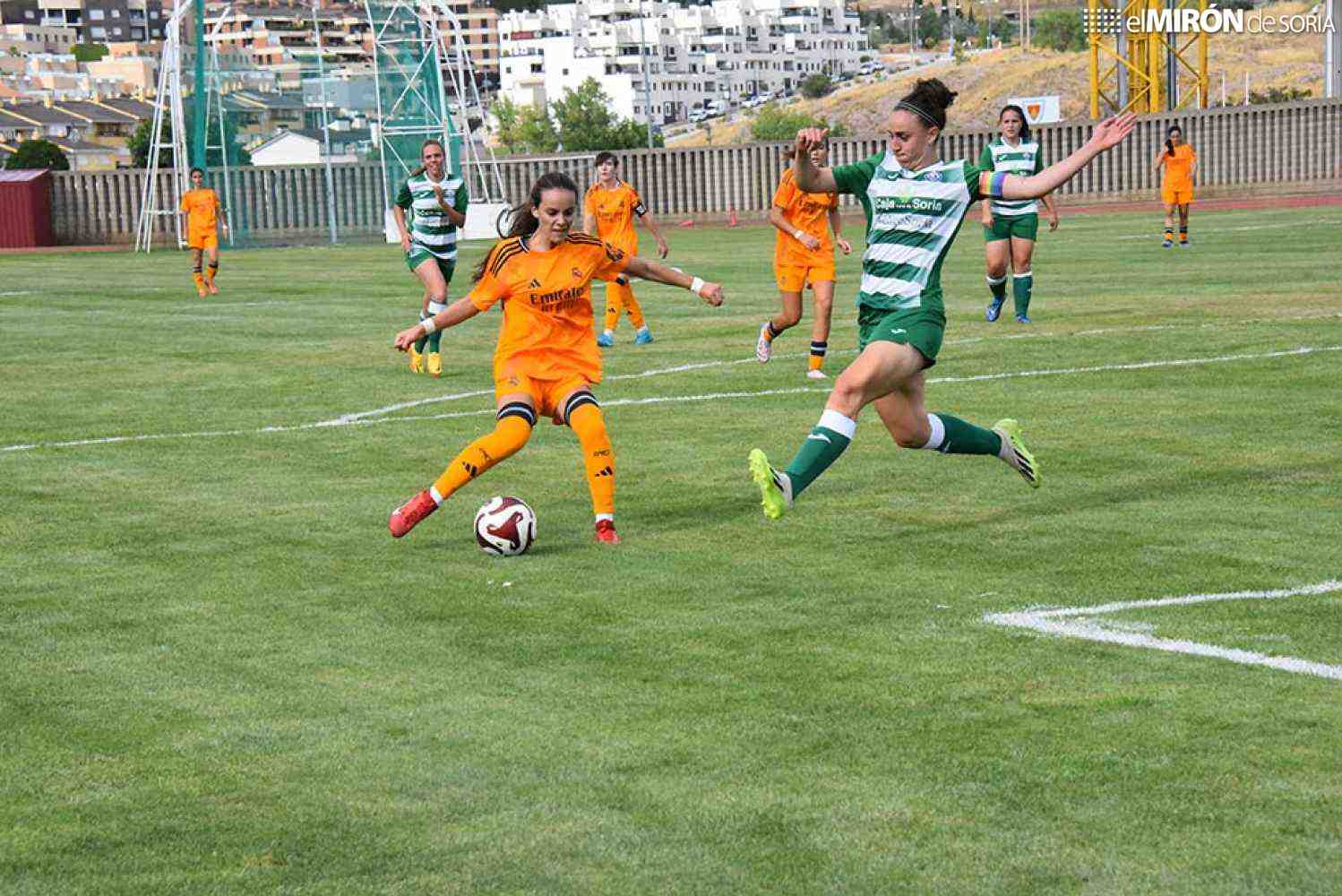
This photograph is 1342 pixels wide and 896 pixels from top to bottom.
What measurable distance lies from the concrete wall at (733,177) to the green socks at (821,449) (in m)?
44.4

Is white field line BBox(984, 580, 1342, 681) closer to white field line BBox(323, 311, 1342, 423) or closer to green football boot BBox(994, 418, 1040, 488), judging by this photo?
green football boot BBox(994, 418, 1040, 488)

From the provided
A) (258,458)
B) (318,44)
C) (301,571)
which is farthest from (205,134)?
(301,571)

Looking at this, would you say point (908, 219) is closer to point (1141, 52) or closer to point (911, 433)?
point (911, 433)

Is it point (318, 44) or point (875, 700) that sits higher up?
point (318, 44)

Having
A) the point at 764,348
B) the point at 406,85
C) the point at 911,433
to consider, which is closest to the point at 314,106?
the point at 406,85

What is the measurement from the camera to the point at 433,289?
67.1 ft

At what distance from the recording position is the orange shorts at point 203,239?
33.4 meters

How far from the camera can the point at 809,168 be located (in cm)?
984

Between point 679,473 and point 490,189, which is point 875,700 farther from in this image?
point 490,189

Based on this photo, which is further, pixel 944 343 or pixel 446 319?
pixel 944 343

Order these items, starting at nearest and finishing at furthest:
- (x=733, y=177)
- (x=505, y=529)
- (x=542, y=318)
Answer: (x=505, y=529) → (x=542, y=318) → (x=733, y=177)

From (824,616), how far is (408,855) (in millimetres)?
3073

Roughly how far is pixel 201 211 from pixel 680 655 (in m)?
28.1

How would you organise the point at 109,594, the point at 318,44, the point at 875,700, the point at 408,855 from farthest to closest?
Result: the point at 318,44 < the point at 109,594 < the point at 875,700 < the point at 408,855
